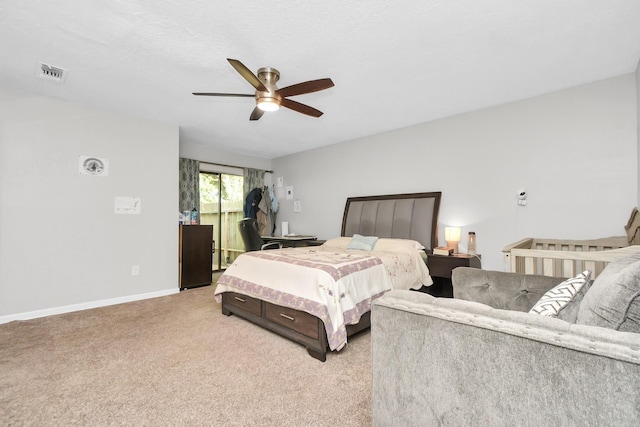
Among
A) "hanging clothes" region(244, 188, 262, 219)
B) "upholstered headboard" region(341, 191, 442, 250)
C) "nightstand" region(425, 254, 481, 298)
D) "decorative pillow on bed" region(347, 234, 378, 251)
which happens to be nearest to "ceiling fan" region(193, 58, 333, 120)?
"decorative pillow on bed" region(347, 234, 378, 251)

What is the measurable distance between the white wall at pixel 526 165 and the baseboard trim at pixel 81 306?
3.56 meters

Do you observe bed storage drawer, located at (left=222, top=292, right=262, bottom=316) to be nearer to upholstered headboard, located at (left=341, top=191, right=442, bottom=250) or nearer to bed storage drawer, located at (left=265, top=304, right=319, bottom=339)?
bed storage drawer, located at (left=265, top=304, right=319, bottom=339)

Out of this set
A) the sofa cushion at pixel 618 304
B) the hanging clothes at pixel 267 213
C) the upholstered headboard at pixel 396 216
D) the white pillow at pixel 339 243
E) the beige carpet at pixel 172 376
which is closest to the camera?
the sofa cushion at pixel 618 304

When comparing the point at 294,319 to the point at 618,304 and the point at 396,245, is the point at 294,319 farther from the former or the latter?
the point at 618,304

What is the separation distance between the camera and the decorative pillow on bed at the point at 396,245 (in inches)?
141

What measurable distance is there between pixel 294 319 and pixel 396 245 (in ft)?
5.75

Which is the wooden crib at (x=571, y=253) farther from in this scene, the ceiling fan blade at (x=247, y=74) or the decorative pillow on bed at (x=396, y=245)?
the ceiling fan blade at (x=247, y=74)

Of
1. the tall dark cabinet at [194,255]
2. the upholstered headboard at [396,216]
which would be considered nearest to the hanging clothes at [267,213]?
the tall dark cabinet at [194,255]

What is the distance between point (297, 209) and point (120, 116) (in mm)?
3331

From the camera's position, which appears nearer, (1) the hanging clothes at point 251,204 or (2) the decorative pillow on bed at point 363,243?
(2) the decorative pillow on bed at point 363,243

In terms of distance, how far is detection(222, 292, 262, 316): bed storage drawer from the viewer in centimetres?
282

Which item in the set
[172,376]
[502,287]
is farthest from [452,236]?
[172,376]

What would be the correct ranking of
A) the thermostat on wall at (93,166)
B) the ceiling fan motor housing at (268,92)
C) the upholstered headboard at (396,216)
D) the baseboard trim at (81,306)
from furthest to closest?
the upholstered headboard at (396,216), the thermostat on wall at (93,166), the baseboard trim at (81,306), the ceiling fan motor housing at (268,92)

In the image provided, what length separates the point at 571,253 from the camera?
2.10 metres
